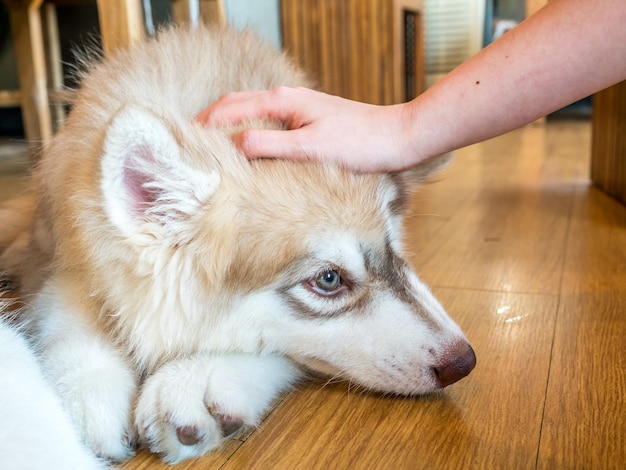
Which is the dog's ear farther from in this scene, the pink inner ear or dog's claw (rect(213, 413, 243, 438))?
dog's claw (rect(213, 413, 243, 438))

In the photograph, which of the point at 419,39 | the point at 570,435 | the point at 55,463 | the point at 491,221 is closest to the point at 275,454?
the point at 55,463

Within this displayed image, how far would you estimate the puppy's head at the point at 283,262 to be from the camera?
107cm

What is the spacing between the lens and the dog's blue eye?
1104mm

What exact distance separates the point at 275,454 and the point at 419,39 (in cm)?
467

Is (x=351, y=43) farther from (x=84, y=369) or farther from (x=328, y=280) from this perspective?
(x=84, y=369)

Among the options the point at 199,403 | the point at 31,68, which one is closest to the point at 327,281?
the point at 199,403

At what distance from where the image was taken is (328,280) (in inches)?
→ 43.6

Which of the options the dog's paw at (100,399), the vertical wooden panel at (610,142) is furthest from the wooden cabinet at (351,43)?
the dog's paw at (100,399)

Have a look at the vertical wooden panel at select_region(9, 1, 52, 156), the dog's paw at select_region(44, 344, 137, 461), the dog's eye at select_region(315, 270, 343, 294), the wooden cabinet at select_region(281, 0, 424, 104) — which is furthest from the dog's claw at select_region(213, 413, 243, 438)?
the wooden cabinet at select_region(281, 0, 424, 104)

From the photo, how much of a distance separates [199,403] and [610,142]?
100 inches

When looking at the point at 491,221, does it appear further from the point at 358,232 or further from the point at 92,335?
the point at 92,335

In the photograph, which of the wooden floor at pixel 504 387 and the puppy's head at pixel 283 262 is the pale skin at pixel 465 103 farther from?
the wooden floor at pixel 504 387

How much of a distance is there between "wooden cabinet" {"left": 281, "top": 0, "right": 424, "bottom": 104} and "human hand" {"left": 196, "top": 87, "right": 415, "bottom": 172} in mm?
2660

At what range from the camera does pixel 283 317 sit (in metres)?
1.12
